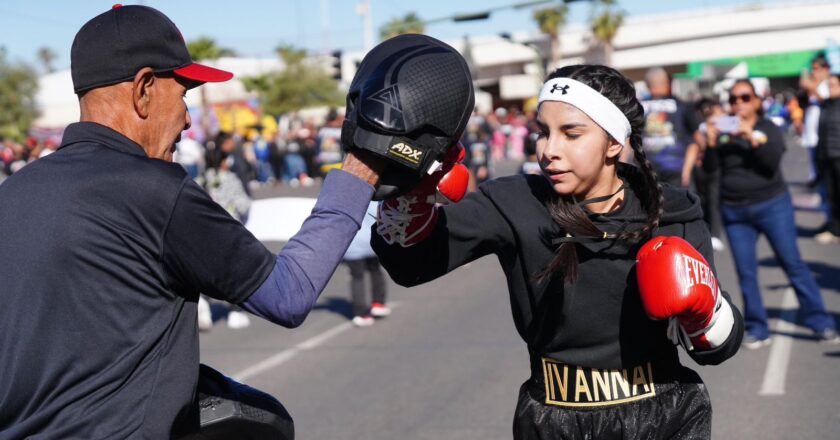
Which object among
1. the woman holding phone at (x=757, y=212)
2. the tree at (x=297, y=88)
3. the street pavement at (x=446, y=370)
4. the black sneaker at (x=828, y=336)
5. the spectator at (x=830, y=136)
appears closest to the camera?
the street pavement at (x=446, y=370)

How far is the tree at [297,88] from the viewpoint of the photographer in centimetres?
6150

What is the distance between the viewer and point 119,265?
2.40 metres

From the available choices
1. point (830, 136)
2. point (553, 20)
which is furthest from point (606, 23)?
point (830, 136)

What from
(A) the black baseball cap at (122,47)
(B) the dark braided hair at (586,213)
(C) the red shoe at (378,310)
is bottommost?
(C) the red shoe at (378,310)

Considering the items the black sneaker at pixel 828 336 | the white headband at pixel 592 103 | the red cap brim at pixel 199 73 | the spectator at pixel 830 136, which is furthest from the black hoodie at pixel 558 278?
the spectator at pixel 830 136

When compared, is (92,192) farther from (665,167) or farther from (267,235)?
(665,167)

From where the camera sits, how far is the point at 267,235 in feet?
34.9

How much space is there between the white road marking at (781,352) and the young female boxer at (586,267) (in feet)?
13.0

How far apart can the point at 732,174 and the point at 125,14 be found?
635 cm

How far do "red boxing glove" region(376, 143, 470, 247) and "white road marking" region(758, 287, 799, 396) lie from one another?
454 cm

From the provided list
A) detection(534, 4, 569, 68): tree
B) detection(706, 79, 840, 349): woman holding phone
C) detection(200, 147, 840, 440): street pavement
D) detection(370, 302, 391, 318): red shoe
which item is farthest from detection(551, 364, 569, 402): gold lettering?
detection(534, 4, 569, 68): tree

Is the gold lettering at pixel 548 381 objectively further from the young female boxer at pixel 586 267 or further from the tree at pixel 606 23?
the tree at pixel 606 23

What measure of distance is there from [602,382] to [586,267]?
0.36 meters

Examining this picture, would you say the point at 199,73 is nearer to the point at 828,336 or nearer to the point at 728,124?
the point at 728,124
